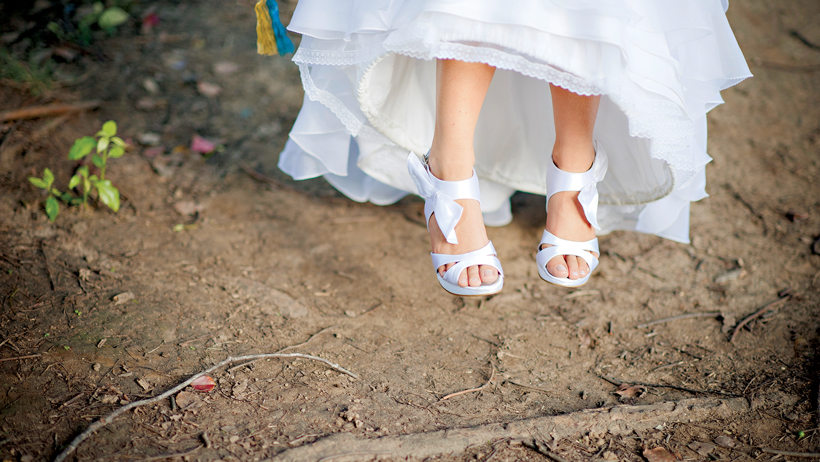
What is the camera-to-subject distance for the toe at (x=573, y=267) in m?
1.25

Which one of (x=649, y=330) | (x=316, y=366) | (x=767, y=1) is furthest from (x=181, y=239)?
(x=767, y=1)

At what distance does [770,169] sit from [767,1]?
149cm

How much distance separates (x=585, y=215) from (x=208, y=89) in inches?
67.4

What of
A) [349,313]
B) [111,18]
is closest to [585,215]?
[349,313]

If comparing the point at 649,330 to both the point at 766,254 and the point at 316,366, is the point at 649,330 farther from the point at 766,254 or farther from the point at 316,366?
the point at 316,366

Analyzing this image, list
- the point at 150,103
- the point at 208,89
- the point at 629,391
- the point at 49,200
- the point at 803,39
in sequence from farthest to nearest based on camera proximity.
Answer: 1. the point at 803,39
2. the point at 208,89
3. the point at 150,103
4. the point at 49,200
5. the point at 629,391

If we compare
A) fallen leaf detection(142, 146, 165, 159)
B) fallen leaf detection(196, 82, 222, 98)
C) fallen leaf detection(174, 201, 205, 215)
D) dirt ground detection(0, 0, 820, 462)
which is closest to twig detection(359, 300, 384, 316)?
dirt ground detection(0, 0, 820, 462)

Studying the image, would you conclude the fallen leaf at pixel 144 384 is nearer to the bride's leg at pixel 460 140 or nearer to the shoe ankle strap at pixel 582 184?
the bride's leg at pixel 460 140

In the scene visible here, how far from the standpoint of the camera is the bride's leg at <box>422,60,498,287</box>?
1179mm

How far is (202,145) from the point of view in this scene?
6.42 ft

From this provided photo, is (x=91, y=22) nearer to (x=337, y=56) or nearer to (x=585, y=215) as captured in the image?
(x=337, y=56)

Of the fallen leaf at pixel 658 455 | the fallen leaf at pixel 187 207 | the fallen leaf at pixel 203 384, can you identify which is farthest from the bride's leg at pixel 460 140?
the fallen leaf at pixel 187 207

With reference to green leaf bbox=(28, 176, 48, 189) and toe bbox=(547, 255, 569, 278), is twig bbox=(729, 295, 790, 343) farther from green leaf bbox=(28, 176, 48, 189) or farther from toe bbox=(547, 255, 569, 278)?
green leaf bbox=(28, 176, 48, 189)

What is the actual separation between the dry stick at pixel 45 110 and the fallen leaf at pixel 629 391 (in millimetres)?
2091
